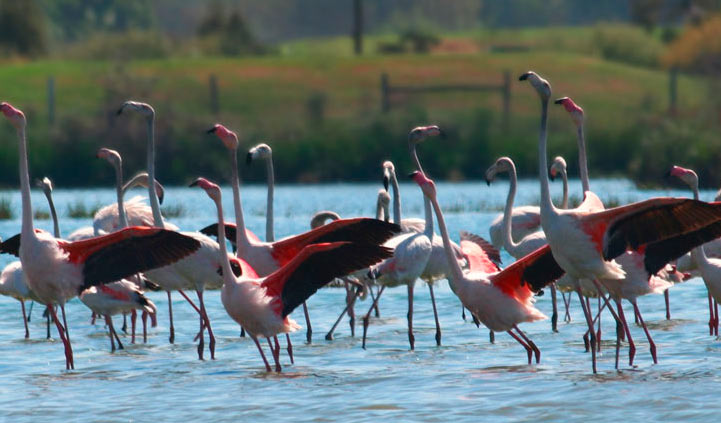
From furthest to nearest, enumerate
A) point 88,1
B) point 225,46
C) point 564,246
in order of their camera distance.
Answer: point 88,1
point 225,46
point 564,246

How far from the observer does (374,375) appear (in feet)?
28.8

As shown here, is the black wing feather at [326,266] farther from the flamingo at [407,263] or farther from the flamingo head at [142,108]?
the flamingo head at [142,108]

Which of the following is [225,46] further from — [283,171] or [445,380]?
[445,380]

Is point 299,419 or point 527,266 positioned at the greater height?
point 527,266

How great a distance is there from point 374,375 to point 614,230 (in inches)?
74.4

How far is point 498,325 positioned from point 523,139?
65.3ft

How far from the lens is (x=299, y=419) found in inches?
296

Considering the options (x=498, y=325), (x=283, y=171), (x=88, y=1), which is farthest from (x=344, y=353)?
(x=88, y=1)

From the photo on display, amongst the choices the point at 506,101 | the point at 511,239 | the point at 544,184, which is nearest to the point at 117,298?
the point at 511,239

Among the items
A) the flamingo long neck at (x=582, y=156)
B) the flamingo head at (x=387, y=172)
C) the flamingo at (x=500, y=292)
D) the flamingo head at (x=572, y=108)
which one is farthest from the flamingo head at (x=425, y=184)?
the flamingo long neck at (x=582, y=156)

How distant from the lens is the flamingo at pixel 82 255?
855 centimetres

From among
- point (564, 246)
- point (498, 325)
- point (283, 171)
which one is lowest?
point (283, 171)

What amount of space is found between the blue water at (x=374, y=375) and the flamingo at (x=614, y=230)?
72cm

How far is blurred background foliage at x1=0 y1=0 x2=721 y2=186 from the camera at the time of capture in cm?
2730
